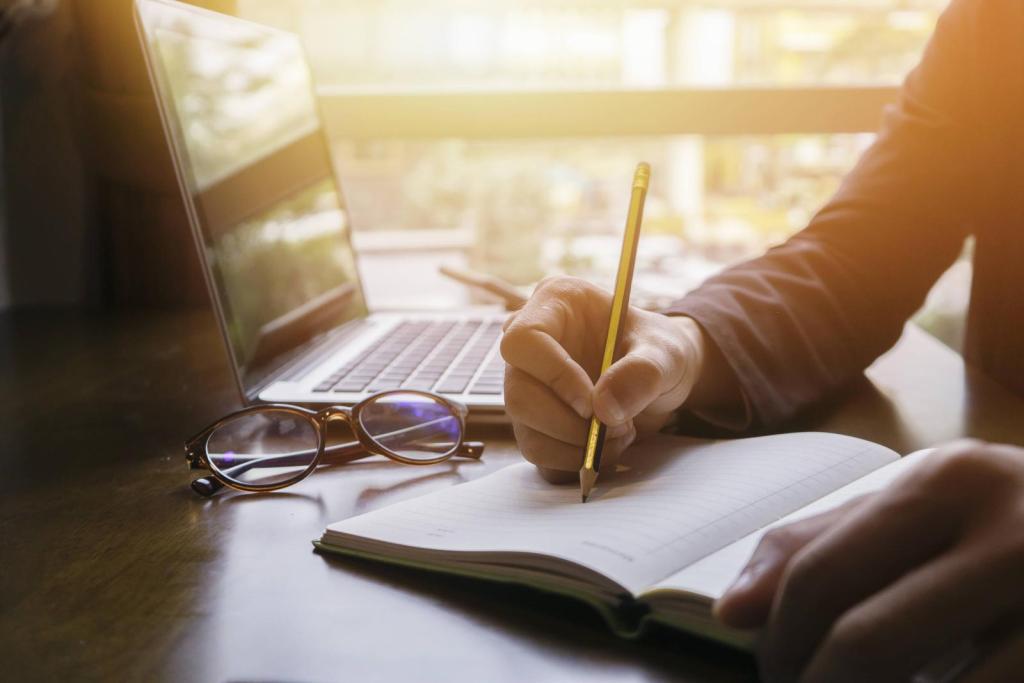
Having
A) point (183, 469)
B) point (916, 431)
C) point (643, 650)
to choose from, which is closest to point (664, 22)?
point (916, 431)

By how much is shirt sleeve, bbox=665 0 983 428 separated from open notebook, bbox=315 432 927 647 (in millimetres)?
139

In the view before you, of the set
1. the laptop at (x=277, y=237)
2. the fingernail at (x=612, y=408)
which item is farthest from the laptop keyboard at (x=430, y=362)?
the fingernail at (x=612, y=408)

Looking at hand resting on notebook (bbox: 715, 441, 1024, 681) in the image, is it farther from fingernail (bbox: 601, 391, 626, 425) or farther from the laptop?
the laptop

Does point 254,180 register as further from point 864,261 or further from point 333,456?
point 864,261

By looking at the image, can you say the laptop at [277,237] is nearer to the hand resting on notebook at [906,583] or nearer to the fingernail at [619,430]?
the fingernail at [619,430]

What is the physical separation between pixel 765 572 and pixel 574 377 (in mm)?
206

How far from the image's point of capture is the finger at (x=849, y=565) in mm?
319

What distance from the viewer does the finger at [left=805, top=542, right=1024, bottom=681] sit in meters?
0.30

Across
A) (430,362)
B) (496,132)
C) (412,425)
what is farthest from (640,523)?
(496,132)

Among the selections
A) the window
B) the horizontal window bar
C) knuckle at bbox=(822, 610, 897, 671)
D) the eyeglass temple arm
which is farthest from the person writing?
the horizontal window bar

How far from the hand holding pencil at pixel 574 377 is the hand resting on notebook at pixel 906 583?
185 millimetres

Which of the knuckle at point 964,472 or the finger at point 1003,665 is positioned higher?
the knuckle at point 964,472

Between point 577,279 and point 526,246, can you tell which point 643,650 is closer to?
point 577,279

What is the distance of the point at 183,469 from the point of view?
66 centimetres
